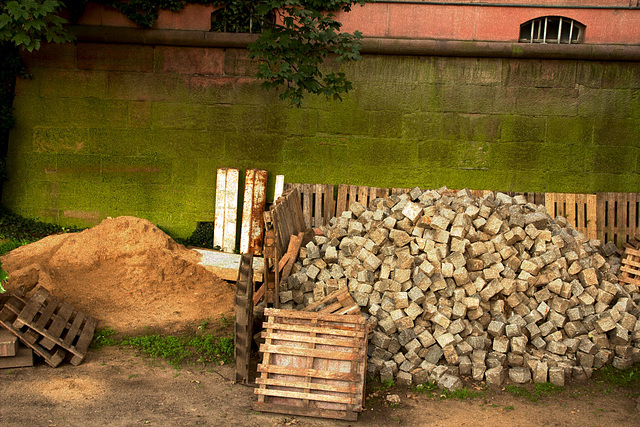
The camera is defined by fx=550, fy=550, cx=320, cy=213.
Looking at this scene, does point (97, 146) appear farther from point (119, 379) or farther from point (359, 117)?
point (119, 379)

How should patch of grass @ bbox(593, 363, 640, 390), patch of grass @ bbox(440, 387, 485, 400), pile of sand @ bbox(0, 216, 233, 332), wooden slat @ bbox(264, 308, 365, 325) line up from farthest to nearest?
1. pile of sand @ bbox(0, 216, 233, 332)
2. patch of grass @ bbox(593, 363, 640, 390)
3. patch of grass @ bbox(440, 387, 485, 400)
4. wooden slat @ bbox(264, 308, 365, 325)

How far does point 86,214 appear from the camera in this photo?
30.5ft

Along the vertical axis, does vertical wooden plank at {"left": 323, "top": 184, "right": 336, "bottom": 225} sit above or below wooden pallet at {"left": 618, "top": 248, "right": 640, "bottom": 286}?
above

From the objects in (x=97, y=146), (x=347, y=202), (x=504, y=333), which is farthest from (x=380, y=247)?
(x=97, y=146)

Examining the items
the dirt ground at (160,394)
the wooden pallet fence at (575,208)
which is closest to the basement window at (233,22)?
the dirt ground at (160,394)

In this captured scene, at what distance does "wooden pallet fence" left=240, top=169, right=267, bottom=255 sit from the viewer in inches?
352

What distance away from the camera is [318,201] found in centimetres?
893

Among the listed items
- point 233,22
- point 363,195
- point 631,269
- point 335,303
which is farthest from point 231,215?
point 631,269

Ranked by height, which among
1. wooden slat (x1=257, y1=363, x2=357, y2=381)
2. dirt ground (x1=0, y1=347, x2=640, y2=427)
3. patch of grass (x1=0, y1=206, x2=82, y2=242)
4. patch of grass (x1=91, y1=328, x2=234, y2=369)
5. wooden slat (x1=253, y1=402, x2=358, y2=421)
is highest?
patch of grass (x1=0, y1=206, x2=82, y2=242)

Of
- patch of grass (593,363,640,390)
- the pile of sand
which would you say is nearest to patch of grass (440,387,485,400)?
patch of grass (593,363,640,390)

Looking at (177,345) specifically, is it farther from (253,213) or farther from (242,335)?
(253,213)

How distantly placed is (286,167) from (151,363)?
427 centimetres

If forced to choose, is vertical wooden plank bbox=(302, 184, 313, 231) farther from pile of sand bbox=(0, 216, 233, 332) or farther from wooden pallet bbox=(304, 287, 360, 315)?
wooden pallet bbox=(304, 287, 360, 315)

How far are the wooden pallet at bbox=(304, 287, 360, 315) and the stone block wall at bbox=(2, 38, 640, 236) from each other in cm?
336
